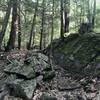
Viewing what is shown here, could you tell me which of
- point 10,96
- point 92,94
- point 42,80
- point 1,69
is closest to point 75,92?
point 92,94

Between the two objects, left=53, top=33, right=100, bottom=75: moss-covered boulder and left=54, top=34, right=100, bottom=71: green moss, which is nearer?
left=53, top=33, right=100, bottom=75: moss-covered boulder

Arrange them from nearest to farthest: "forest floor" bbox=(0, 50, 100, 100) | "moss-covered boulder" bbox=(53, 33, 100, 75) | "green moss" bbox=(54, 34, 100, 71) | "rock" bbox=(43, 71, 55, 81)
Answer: "forest floor" bbox=(0, 50, 100, 100), "rock" bbox=(43, 71, 55, 81), "moss-covered boulder" bbox=(53, 33, 100, 75), "green moss" bbox=(54, 34, 100, 71)

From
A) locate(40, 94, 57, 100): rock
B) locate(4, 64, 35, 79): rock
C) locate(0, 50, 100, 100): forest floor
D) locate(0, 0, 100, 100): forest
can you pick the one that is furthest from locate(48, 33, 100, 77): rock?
locate(40, 94, 57, 100): rock

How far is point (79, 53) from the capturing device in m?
11.5

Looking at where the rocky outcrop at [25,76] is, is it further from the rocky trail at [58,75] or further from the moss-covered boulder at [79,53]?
the moss-covered boulder at [79,53]

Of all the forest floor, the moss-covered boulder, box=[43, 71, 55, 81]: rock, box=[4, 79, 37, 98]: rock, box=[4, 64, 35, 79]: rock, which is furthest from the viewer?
the moss-covered boulder

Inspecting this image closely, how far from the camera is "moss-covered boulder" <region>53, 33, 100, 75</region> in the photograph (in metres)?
10.4

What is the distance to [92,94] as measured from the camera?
832cm

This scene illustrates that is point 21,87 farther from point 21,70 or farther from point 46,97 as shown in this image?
point 21,70

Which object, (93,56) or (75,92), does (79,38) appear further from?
(75,92)

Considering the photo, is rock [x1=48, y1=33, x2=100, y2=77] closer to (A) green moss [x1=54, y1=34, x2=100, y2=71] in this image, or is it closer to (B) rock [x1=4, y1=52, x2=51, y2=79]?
(A) green moss [x1=54, y1=34, x2=100, y2=71]

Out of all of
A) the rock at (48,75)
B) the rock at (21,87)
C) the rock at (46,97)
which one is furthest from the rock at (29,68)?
the rock at (46,97)

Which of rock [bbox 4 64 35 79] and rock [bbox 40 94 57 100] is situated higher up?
rock [bbox 4 64 35 79]

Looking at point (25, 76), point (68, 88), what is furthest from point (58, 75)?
point (25, 76)
